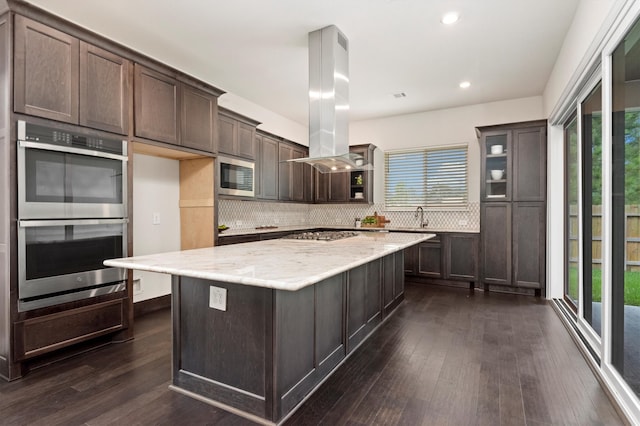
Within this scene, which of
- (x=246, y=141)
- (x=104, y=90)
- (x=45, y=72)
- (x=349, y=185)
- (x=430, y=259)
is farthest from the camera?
(x=349, y=185)

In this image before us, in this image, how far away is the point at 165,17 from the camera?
3041mm

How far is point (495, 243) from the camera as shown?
4.84 metres

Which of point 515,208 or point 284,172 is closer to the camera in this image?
point 515,208

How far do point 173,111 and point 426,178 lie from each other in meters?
4.23

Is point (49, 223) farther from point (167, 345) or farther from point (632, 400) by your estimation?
point (632, 400)

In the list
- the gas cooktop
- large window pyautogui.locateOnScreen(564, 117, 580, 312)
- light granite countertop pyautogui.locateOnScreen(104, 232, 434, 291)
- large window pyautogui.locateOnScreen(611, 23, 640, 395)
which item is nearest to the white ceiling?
large window pyautogui.locateOnScreen(564, 117, 580, 312)

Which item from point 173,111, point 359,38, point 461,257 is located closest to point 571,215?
point 461,257

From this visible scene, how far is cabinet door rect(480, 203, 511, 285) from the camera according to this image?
15.6 feet

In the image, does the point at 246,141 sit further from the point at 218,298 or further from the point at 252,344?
the point at 252,344

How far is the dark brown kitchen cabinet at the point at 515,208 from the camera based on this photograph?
456 centimetres

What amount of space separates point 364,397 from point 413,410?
30cm

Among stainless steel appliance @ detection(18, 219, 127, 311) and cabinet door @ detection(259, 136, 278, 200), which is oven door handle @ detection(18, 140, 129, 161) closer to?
stainless steel appliance @ detection(18, 219, 127, 311)

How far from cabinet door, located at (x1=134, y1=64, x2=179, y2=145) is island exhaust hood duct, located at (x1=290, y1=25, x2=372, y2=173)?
1.38m

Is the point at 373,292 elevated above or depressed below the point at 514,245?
below
